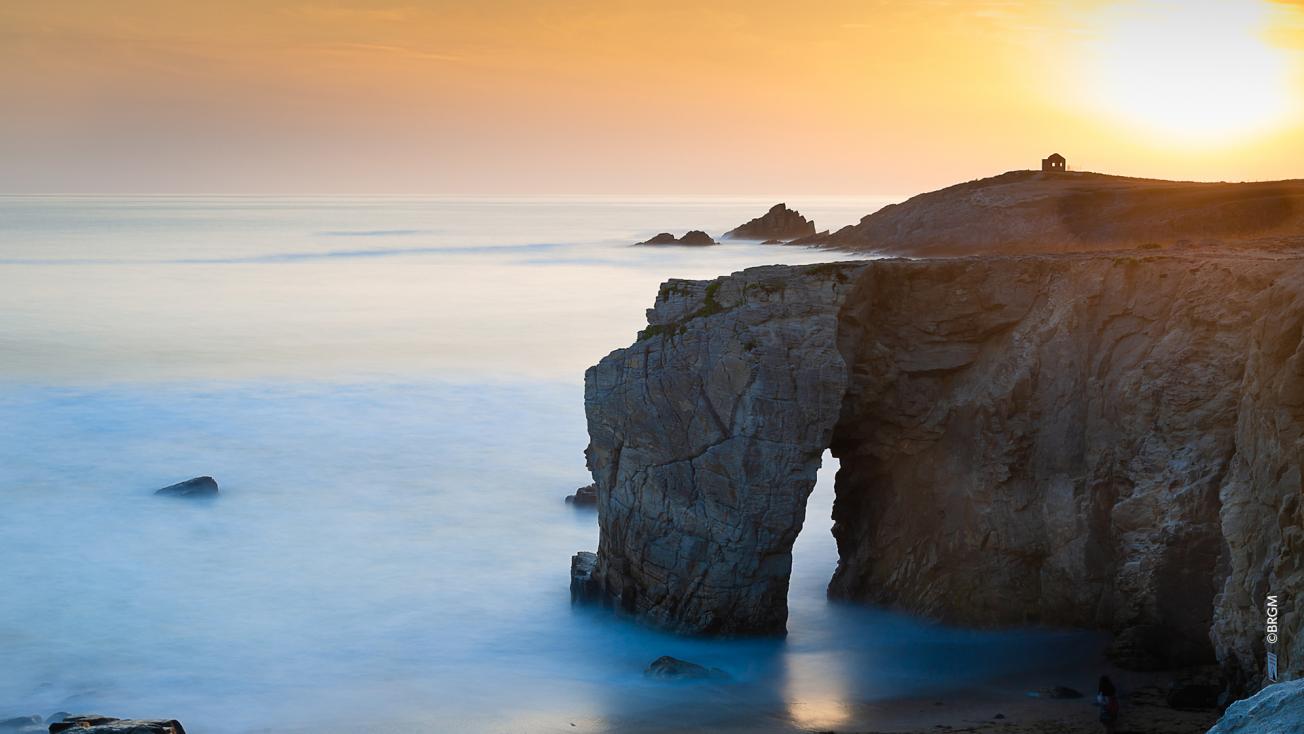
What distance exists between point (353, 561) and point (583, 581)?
7.72 meters

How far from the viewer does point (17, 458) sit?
153 feet

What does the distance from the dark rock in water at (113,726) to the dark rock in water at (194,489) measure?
18673 mm

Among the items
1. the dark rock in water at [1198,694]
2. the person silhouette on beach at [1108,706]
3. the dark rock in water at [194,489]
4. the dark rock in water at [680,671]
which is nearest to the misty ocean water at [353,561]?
the dark rock in water at [680,671]

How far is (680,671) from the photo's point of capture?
966 inches

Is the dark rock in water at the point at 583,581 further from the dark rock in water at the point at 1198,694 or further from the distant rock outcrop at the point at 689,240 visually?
the distant rock outcrop at the point at 689,240

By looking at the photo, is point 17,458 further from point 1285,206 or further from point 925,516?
point 1285,206

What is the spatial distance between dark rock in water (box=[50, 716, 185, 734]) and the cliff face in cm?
1000

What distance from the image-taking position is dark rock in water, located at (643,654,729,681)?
24453mm

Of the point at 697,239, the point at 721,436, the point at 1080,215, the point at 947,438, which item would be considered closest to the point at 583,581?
the point at 721,436

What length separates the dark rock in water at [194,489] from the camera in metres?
40.5

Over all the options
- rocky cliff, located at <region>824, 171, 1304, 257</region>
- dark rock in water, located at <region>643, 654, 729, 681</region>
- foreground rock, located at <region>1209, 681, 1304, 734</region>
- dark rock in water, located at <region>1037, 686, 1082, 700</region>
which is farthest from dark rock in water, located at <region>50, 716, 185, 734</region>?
rocky cliff, located at <region>824, 171, 1304, 257</region>

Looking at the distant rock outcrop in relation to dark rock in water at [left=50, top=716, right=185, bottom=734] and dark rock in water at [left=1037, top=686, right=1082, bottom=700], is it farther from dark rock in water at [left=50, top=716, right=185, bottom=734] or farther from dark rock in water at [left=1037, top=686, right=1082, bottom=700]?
dark rock in water at [left=50, top=716, right=185, bottom=734]

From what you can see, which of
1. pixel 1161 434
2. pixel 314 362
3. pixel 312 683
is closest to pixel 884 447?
pixel 1161 434

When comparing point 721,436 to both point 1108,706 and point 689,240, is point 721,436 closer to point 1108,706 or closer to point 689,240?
point 1108,706
